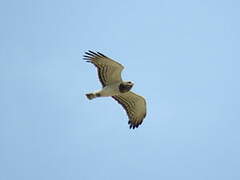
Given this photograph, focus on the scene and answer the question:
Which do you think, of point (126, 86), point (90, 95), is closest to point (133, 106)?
point (126, 86)

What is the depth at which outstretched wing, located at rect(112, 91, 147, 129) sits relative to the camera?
Answer: 27.7 metres

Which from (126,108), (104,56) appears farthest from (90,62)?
(126,108)

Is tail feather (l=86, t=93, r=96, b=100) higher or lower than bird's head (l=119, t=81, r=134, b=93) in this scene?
lower

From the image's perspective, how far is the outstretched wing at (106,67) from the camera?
26.6 meters

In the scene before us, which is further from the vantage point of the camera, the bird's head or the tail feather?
the bird's head

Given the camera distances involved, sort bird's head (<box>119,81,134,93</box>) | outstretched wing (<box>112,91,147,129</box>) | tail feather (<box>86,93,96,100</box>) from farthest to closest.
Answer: outstretched wing (<box>112,91,147,129</box>), bird's head (<box>119,81,134,93</box>), tail feather (<box>86,93,96,100</box>)

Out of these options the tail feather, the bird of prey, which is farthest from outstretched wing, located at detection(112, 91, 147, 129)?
the tail feather

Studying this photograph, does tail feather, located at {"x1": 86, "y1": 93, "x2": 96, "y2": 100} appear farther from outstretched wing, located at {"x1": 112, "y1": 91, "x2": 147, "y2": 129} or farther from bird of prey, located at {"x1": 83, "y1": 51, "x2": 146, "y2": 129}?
outstretched wing, located at {"x1": 112, "y1": 91, "x2": 147, "y2": 129}

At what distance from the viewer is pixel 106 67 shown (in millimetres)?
26797

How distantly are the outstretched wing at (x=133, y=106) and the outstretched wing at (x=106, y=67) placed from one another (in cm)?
96

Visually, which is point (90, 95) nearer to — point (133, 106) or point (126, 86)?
point (126, 86)

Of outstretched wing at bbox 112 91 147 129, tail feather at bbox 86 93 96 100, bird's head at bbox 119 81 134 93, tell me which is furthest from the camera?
outstretched wing at bbox 112 91 147 129

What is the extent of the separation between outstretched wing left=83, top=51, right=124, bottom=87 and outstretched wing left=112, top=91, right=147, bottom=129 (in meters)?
0.96

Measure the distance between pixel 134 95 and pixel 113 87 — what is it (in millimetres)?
1083
